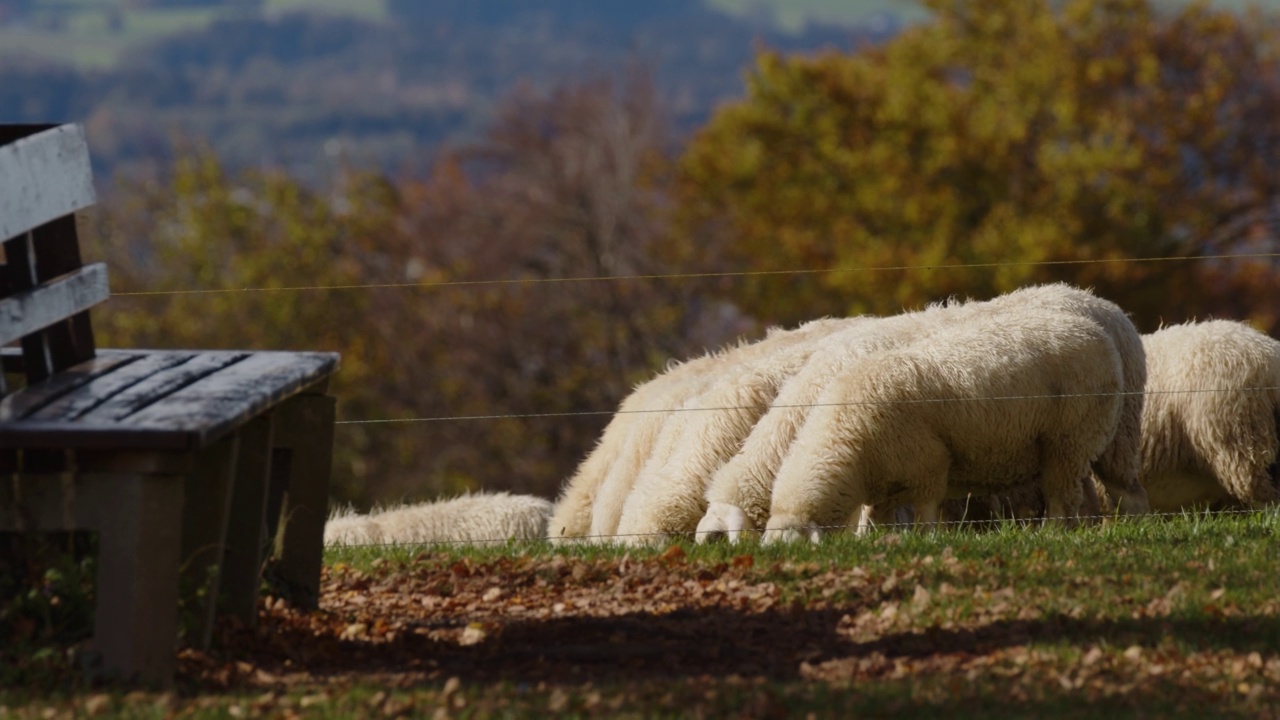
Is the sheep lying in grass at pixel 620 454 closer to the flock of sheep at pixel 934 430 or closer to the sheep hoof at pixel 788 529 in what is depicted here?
the flock of sheep at pixel 934 430

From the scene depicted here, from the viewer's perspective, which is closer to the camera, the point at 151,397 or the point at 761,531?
the point at 151,397

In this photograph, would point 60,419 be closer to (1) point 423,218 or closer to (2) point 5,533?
(2) point 5,533

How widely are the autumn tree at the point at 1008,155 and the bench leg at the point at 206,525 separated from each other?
26.8m

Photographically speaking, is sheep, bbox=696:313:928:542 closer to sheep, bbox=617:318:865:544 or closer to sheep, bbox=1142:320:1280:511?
sheep, bbox=617:318:865:544

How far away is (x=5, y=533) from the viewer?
18.4ft

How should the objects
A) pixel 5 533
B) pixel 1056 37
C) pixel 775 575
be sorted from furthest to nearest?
pixel 1056 37 < pixel 775 575 < pixel 5 533

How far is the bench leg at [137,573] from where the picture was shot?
5062mm

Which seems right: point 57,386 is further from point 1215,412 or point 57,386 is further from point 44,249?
point 1215,412

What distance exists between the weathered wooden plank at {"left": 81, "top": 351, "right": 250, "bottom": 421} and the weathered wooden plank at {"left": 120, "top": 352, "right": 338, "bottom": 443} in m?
0.04

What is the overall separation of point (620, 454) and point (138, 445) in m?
6.59

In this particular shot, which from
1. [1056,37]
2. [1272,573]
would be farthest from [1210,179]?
[1272,573]

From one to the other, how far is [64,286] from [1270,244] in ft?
107

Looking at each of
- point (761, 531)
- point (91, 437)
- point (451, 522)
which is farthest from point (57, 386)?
point (451, 522)

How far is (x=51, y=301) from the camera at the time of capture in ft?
18.2
